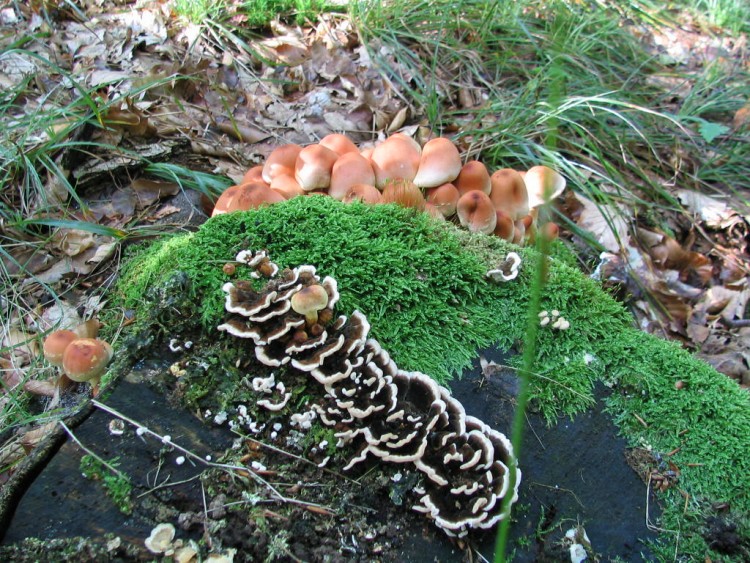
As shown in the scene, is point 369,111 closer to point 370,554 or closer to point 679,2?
point 370,554

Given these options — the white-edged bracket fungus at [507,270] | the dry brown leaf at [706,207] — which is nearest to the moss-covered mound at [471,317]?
the white-edged bracket fungus at [507,270]

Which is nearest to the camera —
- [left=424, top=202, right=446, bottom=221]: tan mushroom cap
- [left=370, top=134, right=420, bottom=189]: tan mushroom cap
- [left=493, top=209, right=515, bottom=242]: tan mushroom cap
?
[left=424, top=202, right=446, bottom=221]: tan mushroom cap

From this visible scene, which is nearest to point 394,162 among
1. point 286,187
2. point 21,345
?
point 286,187

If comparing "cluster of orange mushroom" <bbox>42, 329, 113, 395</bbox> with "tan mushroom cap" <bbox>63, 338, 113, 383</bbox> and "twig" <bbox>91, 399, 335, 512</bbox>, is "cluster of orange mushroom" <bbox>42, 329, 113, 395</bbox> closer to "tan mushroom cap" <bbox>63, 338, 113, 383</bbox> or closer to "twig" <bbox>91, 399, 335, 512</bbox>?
"tan mushroom cap" <bbox>63, 338, 113, 383</bbox>

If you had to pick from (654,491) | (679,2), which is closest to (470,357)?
(654,491)

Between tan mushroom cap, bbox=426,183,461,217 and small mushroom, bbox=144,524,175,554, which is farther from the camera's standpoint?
tan mushroom cap, bbox=426,183,461,217

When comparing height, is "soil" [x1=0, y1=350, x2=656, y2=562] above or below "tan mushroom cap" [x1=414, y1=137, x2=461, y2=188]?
below

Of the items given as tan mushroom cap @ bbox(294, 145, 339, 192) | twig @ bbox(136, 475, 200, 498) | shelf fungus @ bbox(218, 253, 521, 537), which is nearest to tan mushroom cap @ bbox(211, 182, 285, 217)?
tan mushroom cap @ bbox(294, 145, 339, 192)
